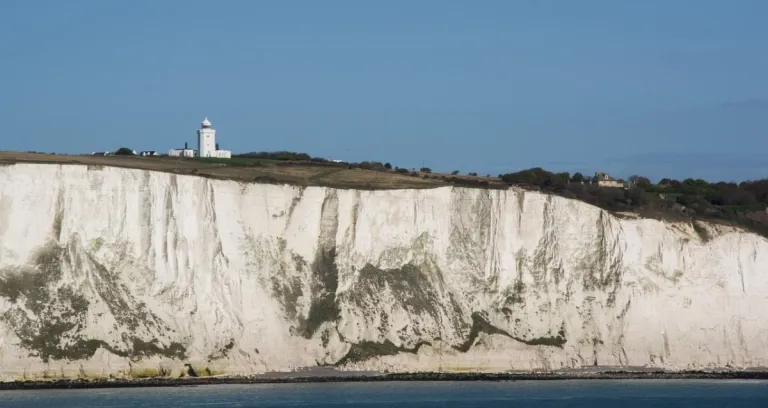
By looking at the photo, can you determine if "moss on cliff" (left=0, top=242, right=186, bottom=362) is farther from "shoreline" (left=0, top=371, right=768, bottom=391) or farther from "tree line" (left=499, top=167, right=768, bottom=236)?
"tree line" (left=499, top=167, right=768, bottom=236)

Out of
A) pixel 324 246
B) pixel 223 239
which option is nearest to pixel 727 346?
pixel 324 246

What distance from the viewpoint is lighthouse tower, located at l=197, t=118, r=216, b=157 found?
3054 inches

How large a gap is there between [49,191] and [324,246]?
10.2 meters

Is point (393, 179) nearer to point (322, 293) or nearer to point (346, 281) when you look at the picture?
point (346, 281)

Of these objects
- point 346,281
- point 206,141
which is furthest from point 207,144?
point 346,281

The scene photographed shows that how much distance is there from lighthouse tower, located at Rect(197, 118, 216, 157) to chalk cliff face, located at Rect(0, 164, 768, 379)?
18.8 meters

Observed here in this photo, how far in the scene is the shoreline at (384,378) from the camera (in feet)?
165

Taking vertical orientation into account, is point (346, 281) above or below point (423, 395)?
above

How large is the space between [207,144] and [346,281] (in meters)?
21.8

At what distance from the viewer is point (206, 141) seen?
255 ft

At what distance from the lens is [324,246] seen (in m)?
58.9

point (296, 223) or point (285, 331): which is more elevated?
point (296, 223)

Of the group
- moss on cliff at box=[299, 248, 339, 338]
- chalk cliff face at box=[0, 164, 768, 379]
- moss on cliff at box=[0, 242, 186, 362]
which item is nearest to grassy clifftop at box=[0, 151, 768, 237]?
chalk cliff face at box=[0, 164, 768, 379]

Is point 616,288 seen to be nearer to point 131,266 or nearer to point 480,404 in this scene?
point 480,404
